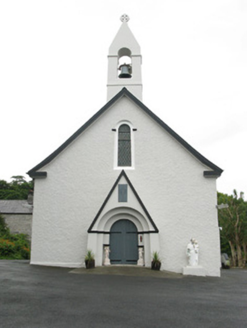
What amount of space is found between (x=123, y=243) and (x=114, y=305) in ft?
24.8

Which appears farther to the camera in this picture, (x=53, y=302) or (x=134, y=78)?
(x=134, y=78)

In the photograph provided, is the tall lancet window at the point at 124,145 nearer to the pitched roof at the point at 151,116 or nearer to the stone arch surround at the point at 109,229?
the pitched roof at the point at 151,116

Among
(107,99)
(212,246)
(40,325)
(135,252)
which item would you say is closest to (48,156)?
(107,99)

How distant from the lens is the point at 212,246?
13.1 m

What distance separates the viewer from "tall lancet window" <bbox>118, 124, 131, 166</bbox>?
577 inches

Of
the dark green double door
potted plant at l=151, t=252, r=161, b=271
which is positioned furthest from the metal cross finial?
potted plant at l=151, t=252, r=161, b=271

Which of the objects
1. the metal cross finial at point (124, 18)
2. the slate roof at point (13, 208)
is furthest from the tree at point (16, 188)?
the metal cross finial at point (124, 18)

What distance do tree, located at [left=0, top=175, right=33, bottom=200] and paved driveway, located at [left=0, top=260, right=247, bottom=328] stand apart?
52.2 meters

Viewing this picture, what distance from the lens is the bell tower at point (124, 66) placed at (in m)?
16.5

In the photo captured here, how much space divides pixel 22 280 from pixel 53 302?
3099 millimetres

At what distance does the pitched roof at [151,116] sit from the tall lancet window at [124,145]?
4.07ft

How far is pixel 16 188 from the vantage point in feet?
201

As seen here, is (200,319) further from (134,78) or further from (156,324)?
(134,78)

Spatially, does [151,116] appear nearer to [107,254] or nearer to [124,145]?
[124,145]
